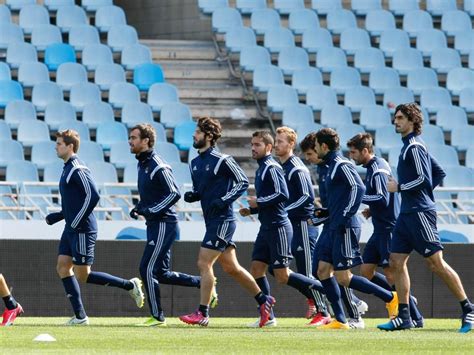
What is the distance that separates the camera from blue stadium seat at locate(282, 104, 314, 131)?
2416cm

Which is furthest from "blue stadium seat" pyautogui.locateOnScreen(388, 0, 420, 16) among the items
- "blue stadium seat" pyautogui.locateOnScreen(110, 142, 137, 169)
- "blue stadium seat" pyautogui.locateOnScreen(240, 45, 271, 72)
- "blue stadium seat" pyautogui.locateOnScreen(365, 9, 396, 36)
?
"blue stadium seat" pyautogui.locateOnScreen(110, 142, 137, 169)

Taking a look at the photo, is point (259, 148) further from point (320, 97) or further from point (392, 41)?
point (392, 41)

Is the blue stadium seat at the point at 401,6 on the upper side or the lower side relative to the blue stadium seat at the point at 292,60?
upper

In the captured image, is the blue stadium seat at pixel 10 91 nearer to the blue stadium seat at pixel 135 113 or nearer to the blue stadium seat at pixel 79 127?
the blue stadium seat at pixel 79 127

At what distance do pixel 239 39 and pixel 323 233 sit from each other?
1304 centimetres

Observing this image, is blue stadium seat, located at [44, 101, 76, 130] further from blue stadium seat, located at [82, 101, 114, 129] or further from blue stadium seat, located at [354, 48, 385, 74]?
blue stadium seat, located at [354, 48, 385, 74]

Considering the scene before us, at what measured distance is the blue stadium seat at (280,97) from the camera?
81.0 ft

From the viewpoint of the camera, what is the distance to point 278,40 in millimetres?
26672

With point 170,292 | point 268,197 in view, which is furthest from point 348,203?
point 170,292

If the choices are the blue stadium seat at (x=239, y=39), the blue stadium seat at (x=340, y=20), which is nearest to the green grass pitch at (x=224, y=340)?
the blue stadium seat at (x=239, y=39)

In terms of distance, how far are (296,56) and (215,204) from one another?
1326 centimetres

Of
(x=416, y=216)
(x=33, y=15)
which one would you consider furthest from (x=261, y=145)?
(x=33, y=15)

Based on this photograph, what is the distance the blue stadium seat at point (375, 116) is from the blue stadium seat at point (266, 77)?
168cm

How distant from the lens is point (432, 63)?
89.7ft
